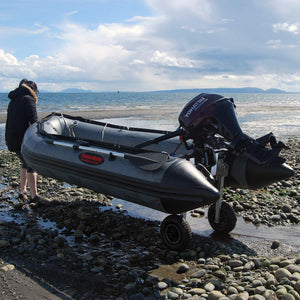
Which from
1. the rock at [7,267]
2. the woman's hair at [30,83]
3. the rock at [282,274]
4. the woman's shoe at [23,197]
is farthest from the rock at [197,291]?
the woman's hair at [30,83]

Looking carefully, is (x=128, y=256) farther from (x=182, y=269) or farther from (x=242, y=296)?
(x=242, y=296)

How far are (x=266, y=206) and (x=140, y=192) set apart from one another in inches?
94.0

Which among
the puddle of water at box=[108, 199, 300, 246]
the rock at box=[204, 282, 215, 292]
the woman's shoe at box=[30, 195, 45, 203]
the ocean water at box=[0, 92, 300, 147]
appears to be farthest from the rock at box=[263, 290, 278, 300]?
the ocean water at box=[0, 92, 300, 147]

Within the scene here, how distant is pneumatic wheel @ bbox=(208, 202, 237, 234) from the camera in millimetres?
4465

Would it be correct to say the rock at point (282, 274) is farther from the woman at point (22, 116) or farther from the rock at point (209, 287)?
the woman at point (22, 116)

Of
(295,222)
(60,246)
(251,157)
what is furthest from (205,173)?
(60,246)

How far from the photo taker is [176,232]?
159 inches

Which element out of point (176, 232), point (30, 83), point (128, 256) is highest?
point (30, 83)

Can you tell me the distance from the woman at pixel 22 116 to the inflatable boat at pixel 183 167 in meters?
0.50

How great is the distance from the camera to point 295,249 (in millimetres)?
4086

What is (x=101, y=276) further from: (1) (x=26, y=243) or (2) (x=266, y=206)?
(2) (x=266, y=206)

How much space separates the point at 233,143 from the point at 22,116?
3.51 m

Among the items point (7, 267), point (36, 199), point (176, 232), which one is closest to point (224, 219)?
point (176, 232)

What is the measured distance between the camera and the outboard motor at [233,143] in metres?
4.20
